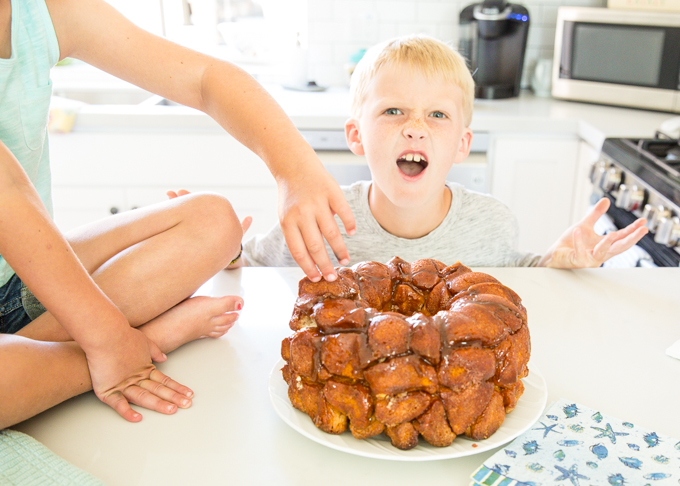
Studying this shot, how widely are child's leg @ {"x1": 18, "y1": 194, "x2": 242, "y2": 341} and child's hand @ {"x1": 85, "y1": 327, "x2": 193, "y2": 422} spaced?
4.3 inches

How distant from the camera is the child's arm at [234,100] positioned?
0.74m

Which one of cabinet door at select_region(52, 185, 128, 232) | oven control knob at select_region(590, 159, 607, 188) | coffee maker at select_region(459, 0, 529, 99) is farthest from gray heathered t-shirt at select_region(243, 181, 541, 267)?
coffee maker at select_region(459, 0, 529, 99)

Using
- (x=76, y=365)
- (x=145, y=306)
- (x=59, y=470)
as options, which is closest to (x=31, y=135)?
(x=145, y=306)

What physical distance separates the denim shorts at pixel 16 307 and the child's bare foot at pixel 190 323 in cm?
24

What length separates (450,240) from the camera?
1453 millimetres

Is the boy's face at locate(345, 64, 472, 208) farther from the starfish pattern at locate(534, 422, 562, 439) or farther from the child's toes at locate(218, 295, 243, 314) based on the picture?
the starfish pattern at locate(534, 422, 562, 439)

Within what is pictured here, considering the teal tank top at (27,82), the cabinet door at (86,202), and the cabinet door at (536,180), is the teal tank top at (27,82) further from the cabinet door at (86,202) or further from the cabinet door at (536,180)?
the cabinet door at (536,180)

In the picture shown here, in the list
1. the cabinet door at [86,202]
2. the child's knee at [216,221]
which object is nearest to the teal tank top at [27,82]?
the child's knee at [216,221]

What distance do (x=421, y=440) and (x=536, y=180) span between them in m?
1.83

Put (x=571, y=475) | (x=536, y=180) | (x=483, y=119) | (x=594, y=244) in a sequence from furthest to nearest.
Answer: (x=536, y=180), (x=483, y=119), (x=594, y=244), (x=571, y=475)

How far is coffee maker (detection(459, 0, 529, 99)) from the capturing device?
2.45 m

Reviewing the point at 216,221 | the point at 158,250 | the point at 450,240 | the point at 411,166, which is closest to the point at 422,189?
the point at 411,166

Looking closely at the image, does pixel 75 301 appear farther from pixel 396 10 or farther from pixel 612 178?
pixel 396 10

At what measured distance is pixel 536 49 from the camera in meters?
2.88
